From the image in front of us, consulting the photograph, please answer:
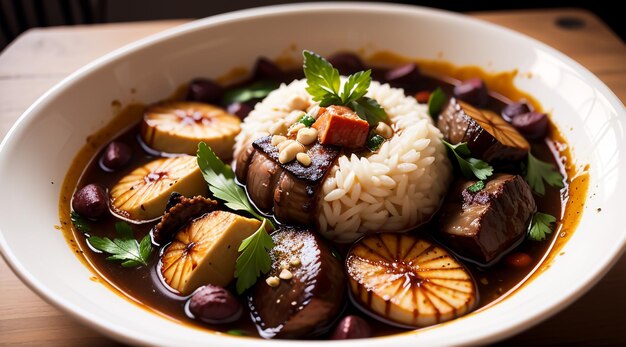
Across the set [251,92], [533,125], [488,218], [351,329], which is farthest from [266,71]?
[351,329]

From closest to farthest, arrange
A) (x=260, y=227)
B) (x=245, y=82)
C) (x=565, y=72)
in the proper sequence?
(x=260, y=227)
(x=565, y=72)
(x=245, y=82)

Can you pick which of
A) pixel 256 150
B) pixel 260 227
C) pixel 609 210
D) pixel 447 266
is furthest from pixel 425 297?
pixel 256 150

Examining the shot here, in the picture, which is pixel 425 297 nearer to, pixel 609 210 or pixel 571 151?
pixel 609 210

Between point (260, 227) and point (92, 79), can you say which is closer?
point (260, 227)

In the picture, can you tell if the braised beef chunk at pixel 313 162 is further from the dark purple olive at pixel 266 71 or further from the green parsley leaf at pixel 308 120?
the dark purple olive at pixel 266 71

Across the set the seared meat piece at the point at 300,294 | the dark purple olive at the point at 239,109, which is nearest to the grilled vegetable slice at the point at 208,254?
the seared meat piece at the point at 300,294

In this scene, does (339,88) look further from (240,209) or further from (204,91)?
(204,91)
